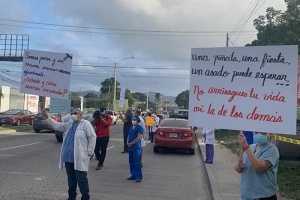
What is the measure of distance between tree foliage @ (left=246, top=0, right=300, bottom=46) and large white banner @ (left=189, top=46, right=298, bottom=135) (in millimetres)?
16644

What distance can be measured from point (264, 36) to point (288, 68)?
750 inches

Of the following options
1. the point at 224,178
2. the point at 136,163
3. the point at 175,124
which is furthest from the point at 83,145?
the point at 175,124

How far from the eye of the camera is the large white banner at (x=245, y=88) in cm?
458

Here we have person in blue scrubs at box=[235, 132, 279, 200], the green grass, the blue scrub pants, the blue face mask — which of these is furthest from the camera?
the blue scrub pants

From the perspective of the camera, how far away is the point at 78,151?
6617 millimetres

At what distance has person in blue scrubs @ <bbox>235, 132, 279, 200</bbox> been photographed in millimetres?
4164

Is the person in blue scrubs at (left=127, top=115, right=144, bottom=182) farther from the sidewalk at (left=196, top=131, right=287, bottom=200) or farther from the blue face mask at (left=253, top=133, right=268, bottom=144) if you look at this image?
the blue face mask at (left=253, top=133, right=268, bottom=144)

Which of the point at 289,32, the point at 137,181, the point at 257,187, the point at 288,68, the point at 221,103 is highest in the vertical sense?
the point at 289,32

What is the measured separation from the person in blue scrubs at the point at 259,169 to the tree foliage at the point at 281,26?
680 inches

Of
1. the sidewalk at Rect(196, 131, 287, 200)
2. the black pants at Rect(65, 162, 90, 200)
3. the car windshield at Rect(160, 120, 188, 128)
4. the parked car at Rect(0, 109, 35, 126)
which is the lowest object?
the sidewalk at Rect(196, 131, 287, 200)

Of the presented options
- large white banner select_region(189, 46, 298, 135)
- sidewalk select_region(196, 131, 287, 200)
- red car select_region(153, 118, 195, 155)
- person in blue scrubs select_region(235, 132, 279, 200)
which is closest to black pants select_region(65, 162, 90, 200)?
large white banner select_region(189, 46, 298, 135)

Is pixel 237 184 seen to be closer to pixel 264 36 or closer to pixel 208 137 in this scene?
pixel 208 137

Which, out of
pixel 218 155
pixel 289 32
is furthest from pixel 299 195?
pixel 289 32

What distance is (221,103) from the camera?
491 centimetres
